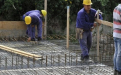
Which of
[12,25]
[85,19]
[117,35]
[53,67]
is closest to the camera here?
[117,35]

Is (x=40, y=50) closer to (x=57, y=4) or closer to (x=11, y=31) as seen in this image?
(x=11, y=31)

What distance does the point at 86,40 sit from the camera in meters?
8.08

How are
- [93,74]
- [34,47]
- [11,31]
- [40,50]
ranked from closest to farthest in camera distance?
[93,74] < [40,50] < [34,47] < [11,31]

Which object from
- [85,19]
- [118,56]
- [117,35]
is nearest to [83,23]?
[85,19]

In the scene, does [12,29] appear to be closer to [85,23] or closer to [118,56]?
[85,23]

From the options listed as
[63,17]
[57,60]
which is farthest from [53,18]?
[57,60]

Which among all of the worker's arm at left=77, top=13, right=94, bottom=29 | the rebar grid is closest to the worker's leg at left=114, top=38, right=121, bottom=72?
the rebar grid

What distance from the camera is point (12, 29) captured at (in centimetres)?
1260

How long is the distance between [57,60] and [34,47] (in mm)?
2408

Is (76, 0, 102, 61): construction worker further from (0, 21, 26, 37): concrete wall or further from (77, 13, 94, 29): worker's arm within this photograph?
(0, 21, 26, 37): concrete wall

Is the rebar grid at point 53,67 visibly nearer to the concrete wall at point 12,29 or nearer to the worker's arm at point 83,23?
the worker's arm at point 83,23

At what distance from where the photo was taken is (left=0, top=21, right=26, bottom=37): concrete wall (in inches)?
490

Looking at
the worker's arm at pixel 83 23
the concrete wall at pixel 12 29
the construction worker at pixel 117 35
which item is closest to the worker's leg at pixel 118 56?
the construction worker at pixel 117 35

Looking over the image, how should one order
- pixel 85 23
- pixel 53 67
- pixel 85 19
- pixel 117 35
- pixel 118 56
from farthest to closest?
pixel 85 19 → pixel 85 23 → pixel 53 67 → pixel 117 35 → pixel 118 56
